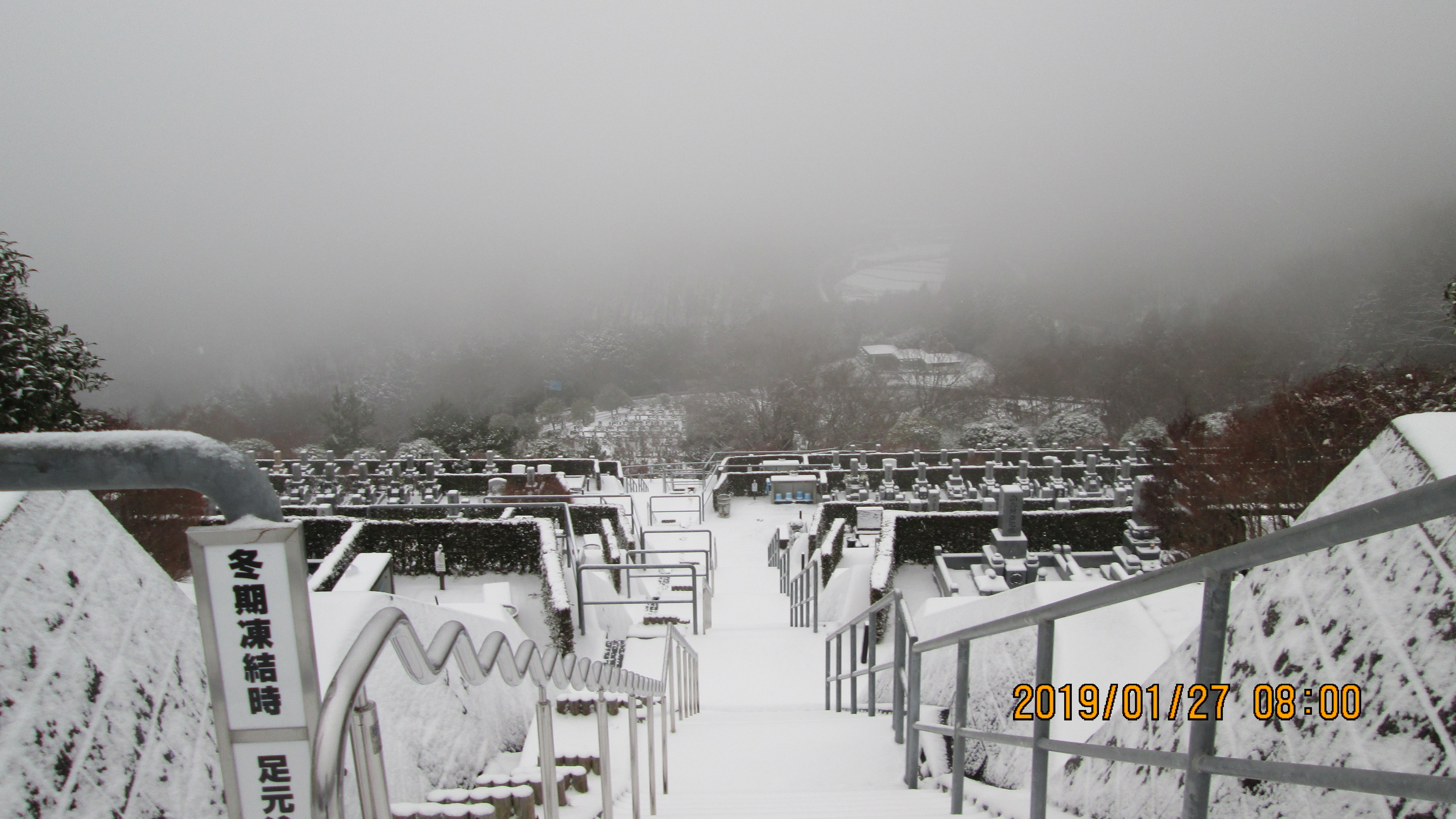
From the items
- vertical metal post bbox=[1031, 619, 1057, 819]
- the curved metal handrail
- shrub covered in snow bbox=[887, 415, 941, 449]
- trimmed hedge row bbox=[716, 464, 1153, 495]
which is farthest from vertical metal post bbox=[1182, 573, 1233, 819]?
shrub covered in snow bbox=[887, 415, 941, 449]

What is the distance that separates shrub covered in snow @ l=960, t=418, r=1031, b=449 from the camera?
87.9ft

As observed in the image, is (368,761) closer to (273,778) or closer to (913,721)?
(273,778)

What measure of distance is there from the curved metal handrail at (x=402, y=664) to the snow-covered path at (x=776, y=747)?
173cm

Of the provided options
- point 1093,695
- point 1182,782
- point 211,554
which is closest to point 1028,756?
point 1093,695

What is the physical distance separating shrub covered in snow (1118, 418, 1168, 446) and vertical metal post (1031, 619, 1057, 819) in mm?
25380

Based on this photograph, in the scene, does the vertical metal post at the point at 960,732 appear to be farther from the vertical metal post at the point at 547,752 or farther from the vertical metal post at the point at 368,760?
the vertical metal post at the point at 368,760

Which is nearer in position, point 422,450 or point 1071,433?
point 422,450

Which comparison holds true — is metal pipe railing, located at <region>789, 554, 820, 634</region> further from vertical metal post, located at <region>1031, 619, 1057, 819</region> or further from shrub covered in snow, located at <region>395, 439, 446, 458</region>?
shrub covered in snow, located at <region>395, 439, 446, 458</region>

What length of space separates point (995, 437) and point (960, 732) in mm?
25494

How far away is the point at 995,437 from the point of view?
88.3ft

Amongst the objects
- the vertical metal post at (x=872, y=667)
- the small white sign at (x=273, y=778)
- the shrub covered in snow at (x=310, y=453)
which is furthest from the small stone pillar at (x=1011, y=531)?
the shrub covered in snow at (x=310, y=453)

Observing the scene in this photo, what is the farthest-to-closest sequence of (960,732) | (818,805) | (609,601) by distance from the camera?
(609,601), (818,805), (960,732)

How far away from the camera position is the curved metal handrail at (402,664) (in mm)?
1096

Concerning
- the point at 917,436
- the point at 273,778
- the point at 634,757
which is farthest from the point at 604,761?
the point at 917,436
